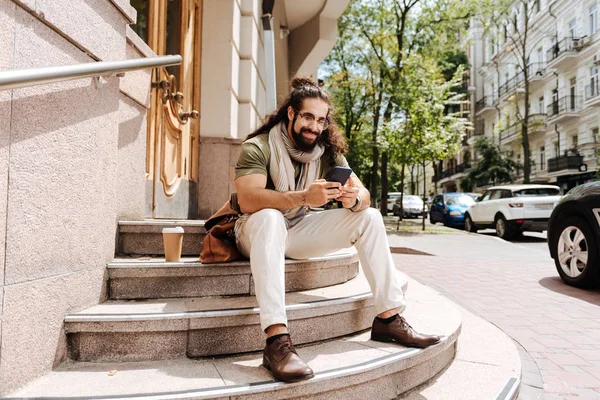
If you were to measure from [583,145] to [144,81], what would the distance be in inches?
1198

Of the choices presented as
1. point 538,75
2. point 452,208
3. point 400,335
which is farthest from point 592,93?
point 400,335

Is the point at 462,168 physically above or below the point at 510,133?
below

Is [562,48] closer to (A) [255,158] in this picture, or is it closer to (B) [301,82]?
(B) [301,82]

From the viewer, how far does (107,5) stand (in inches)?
109

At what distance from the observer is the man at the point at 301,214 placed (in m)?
2.49

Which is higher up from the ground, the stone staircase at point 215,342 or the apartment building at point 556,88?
the apartment building at point 556,88

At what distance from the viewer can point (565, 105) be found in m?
29.7

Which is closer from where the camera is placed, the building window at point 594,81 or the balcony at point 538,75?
the building window at point 594,81

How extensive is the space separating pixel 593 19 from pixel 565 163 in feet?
28.3

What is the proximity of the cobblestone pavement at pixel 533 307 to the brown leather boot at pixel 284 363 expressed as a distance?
1.51 meters

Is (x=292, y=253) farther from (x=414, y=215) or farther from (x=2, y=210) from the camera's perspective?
(x=414, y=215)

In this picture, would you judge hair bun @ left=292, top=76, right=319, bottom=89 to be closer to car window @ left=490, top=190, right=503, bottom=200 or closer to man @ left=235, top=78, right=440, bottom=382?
man @ left=235, top=78, right=440, bottom=382

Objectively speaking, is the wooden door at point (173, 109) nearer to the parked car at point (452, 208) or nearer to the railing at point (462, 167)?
the parked car at point (452, 208)

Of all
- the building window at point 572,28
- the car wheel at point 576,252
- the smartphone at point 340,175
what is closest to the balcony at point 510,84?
the building window at point 572,28
